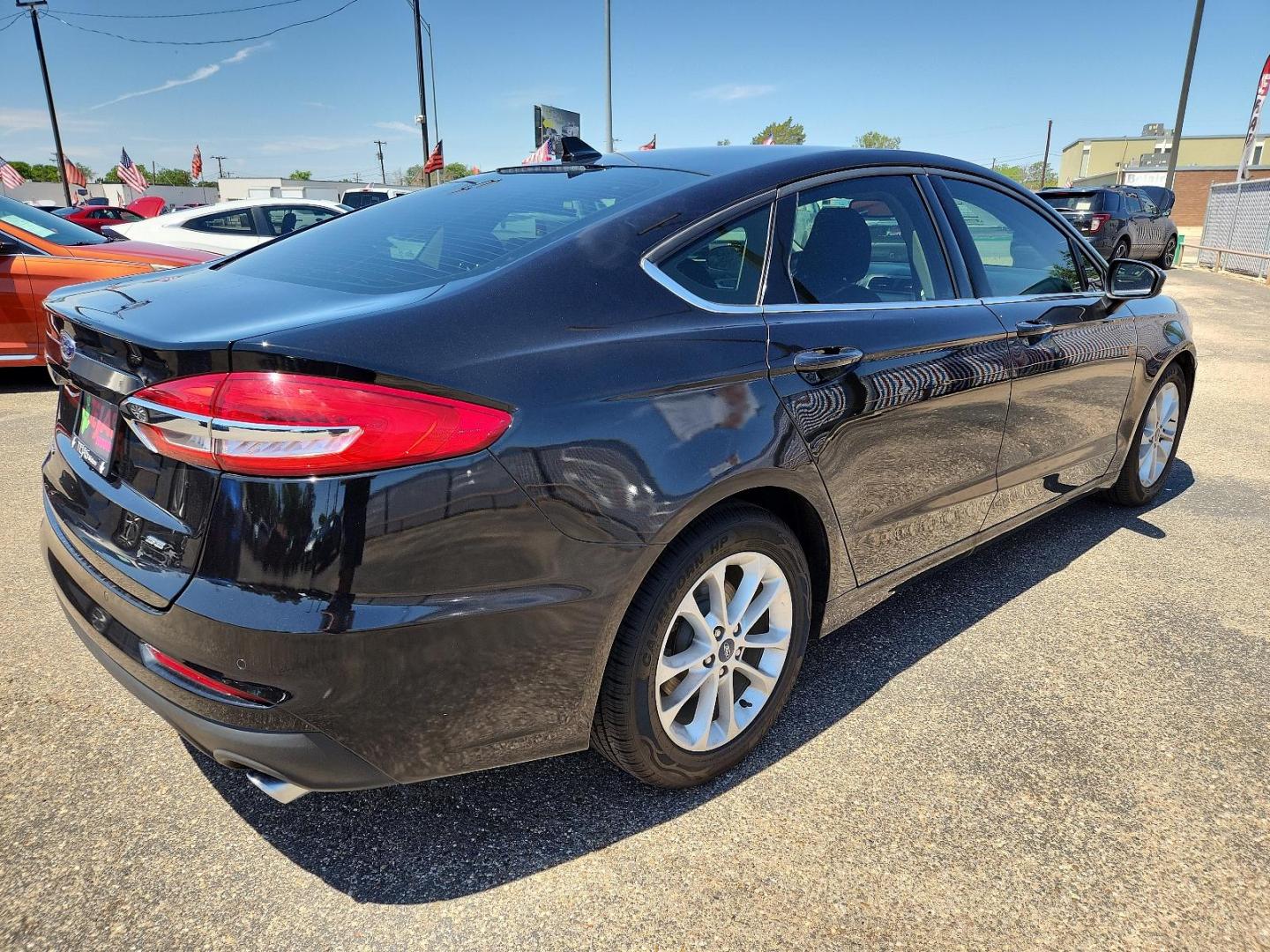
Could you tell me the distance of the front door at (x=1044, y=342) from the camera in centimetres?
304

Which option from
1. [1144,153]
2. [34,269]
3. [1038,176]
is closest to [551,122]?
[34,269]

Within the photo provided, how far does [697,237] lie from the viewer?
Result: 2160 mm

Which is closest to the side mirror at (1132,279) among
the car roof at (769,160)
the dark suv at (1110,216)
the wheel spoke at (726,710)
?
the car roof at (769,160)

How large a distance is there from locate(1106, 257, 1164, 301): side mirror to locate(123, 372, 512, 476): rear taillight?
3.18 m

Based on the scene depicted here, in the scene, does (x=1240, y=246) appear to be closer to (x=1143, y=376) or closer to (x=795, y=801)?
(x=1143, y=376)

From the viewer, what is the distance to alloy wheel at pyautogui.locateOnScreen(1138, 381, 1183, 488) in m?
4.17

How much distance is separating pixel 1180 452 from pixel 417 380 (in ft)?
18.1

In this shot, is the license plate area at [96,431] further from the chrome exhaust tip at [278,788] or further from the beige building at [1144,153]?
the beige building at [1144,153]

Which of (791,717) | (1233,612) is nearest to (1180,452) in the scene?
(1233,612)

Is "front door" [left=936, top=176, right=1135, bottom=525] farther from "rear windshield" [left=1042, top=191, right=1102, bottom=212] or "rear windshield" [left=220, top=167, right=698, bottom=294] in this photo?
Answer: "rear windshield" [left=1042, top=191, right=1102, bottom=212]

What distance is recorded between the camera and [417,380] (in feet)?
5.27

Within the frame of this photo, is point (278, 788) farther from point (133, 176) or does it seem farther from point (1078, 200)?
point (133, 176)

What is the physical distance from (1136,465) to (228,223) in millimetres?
9709

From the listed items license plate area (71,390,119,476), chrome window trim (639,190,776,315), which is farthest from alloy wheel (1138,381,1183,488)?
license plate area (71,390,119,476)
